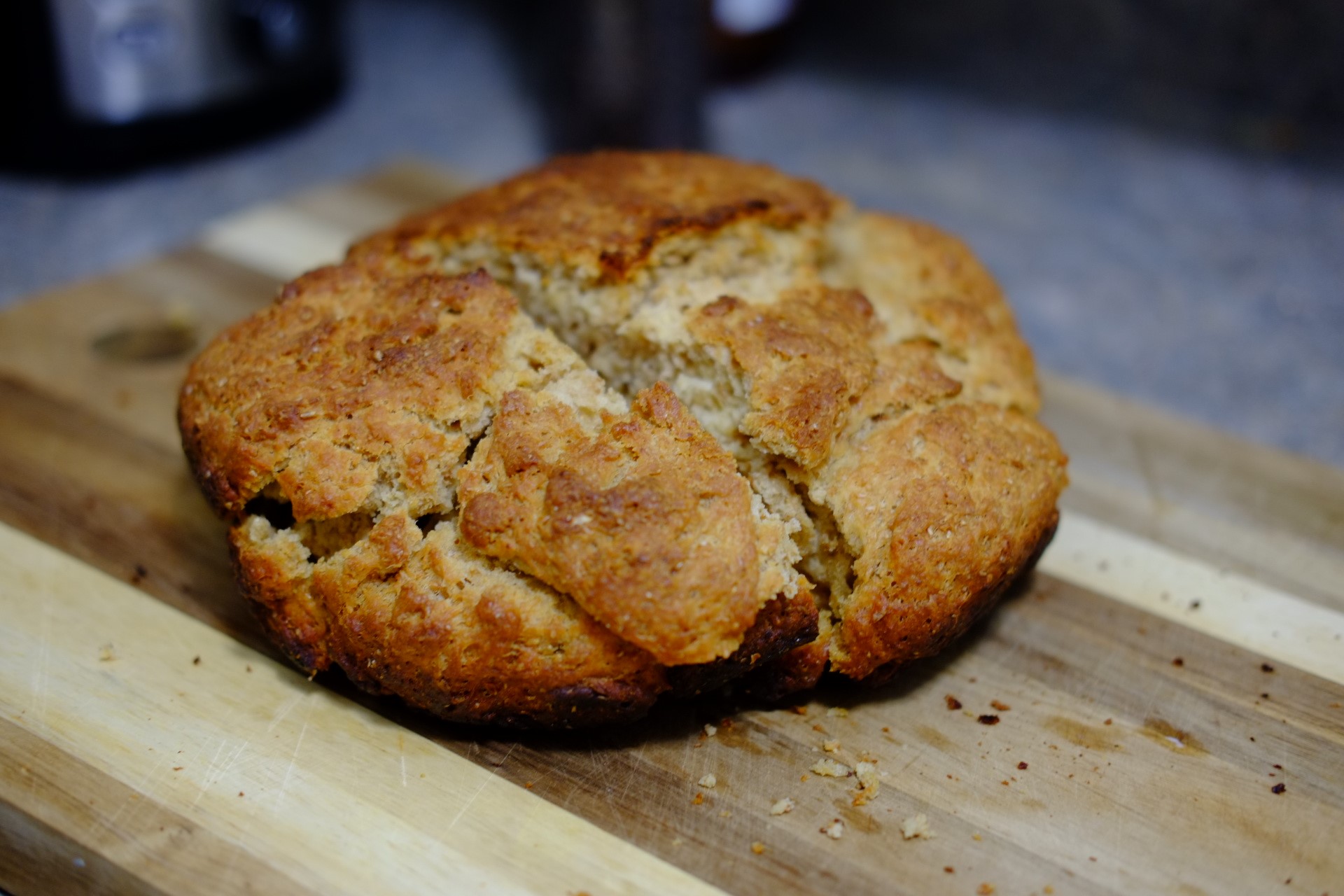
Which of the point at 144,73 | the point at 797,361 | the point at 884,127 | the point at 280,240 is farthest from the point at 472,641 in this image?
the point at 884,127

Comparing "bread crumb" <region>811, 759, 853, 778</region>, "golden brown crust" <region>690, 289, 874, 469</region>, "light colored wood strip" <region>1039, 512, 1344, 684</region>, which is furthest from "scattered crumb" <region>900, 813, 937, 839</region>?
"light colored wood strip" <region>1039, 512, 1344, 684</region>

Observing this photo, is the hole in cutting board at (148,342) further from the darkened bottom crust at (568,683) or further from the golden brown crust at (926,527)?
the golden brown crust at (926,527)

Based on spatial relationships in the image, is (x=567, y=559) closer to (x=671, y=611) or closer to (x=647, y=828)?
(x=671, y=611)

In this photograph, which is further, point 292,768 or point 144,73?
point 144,73

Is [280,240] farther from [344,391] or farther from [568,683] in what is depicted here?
[568,683]

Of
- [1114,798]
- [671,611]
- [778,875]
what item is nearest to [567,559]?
[671,611]

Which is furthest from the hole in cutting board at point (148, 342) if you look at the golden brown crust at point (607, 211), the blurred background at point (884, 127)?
the blurred background at point (884, 127)
